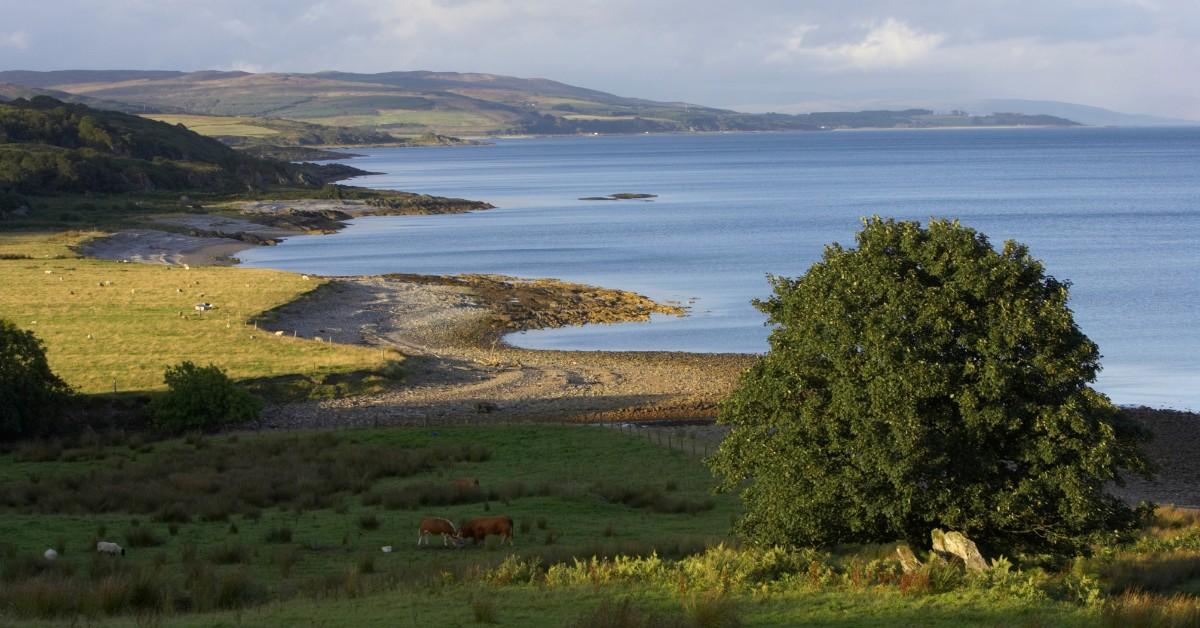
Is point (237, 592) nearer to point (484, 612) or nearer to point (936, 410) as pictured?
point (484, 612)

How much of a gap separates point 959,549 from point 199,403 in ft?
86.1

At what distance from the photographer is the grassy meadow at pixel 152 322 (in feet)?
142

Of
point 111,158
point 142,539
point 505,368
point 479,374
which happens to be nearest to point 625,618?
point 142,539

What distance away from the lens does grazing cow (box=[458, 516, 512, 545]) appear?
20688mm

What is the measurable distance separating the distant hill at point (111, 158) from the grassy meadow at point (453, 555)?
10170 cm

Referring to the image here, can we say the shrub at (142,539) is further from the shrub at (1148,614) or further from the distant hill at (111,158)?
the distant hill at (111,158)

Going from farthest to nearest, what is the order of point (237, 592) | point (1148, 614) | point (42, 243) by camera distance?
point (42, 243)
point (237, 592)
point (1148, 614)

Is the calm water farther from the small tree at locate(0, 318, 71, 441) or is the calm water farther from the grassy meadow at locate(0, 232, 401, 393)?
the small tree at locate(0, 318, 71, 441)

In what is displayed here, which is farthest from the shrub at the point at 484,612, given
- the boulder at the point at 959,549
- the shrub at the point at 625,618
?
the boulder at the point at 959,549

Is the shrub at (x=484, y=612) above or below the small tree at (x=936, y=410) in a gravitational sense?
below

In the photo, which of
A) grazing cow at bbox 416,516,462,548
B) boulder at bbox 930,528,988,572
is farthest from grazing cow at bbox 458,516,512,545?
boulder at bbox 930,528,988,572

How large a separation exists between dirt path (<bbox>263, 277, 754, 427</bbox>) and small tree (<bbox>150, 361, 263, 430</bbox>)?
1.27 metres

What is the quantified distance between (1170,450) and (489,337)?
31503 millimetres

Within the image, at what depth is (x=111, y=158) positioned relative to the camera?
5689 inches
